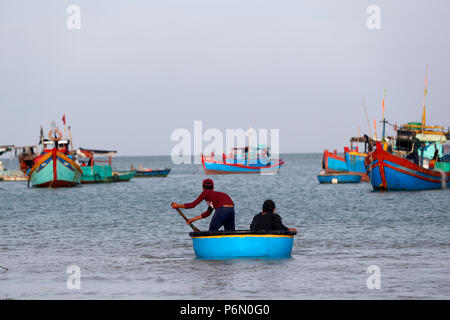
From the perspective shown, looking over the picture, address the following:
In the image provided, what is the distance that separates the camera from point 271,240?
17.6 meters

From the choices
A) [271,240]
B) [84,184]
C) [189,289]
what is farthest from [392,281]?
[84,184]

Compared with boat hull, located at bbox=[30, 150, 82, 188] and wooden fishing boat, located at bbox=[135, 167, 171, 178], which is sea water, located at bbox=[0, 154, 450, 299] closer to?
boat hull, located at bbox=[30, 150, 82, 188]

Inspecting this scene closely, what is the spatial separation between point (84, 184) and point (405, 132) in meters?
45.1

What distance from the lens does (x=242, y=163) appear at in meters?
149

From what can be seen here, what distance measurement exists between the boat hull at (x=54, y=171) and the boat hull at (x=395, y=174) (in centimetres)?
3158

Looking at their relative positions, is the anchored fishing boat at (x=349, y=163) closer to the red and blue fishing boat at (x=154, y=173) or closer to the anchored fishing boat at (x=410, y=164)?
the anchored fishing boat at (x=410, y=164)

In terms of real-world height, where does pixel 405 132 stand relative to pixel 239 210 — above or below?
above

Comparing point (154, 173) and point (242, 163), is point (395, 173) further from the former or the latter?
point (242, 163)

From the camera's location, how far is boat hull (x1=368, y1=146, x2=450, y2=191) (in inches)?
2201

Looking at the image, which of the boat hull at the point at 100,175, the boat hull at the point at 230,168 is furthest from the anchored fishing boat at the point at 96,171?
the boat hull at the point at 230,168

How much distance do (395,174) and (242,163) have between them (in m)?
92.6

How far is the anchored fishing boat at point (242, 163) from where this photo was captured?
13875 cm

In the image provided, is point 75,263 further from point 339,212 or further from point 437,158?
point 437,158

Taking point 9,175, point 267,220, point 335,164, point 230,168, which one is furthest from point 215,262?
point 230,168
